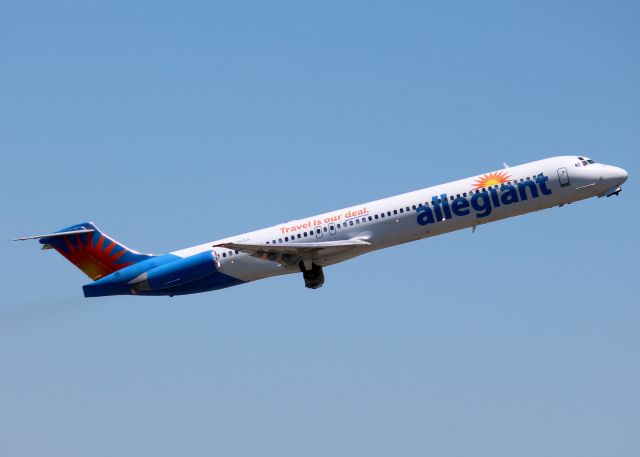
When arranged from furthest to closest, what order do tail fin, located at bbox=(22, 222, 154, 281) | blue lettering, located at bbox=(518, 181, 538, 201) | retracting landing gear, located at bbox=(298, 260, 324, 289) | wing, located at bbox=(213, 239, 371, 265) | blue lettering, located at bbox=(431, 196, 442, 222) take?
tail fin, located at bbox=(22, 222, 154, 281), retracting landing gear, located at bbox=(298, 260, 324, 289), wing, located at bbox=(213, 239, 371, 265), blue lettering, located at bbox=(518, 181, 538, 201), blue lettering, located at bbox=(431, 196, 442, 222)

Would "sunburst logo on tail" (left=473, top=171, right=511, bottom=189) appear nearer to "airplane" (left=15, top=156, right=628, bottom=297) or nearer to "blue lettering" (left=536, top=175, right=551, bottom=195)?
"airplane" (left=15, top=156, right=628, bottom=297)

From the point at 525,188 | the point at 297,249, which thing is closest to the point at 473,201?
the point at 525,188

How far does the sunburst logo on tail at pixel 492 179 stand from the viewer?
207 feet

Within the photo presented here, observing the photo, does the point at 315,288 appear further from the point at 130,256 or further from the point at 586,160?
the point at 586,160

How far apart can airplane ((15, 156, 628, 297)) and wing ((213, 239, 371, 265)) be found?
5cm

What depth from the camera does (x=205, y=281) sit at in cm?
6638

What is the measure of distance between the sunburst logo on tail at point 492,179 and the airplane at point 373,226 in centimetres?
5

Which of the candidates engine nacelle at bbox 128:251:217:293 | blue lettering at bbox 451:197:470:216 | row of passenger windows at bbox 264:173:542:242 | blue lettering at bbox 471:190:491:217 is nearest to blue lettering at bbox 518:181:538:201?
row of passenger windows at bbox 264:173:542:242

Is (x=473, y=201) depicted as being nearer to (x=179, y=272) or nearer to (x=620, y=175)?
(x=620, y=175)

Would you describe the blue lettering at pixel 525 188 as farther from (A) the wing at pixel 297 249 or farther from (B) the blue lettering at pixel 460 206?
(A) the wing at pixel 297 249

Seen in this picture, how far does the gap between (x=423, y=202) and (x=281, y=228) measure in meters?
8.28

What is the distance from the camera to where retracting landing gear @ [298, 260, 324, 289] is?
64.9m

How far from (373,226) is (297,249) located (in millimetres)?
4277

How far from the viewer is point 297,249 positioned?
63.5 meters
